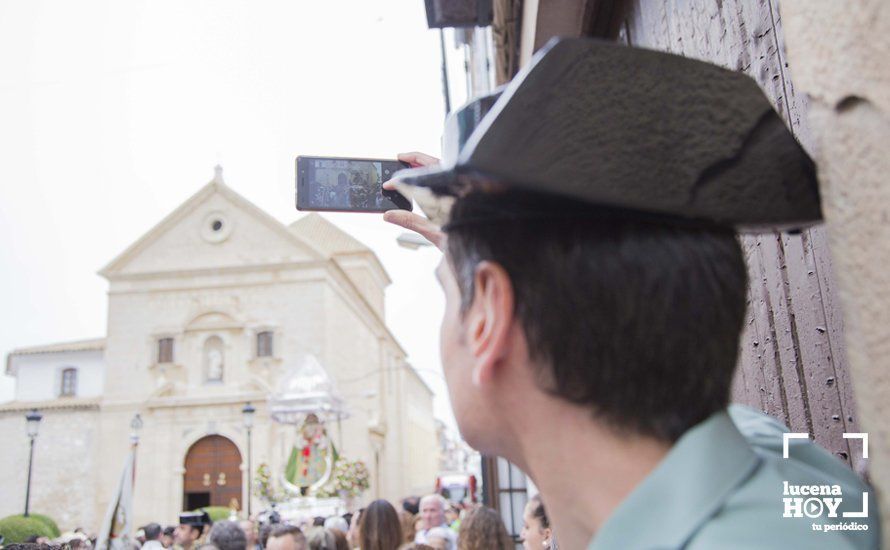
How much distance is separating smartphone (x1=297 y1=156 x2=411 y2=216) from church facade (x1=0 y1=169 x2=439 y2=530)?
2482cm

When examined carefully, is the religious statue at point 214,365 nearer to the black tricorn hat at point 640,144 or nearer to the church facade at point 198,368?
the church facade at point 198,368

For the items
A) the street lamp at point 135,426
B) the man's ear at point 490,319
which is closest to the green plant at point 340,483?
the street lamp at point 135,426

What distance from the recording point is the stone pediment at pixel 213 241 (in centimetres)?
3033

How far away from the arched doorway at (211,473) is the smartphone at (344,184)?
2741 cm

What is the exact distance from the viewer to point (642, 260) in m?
0.80

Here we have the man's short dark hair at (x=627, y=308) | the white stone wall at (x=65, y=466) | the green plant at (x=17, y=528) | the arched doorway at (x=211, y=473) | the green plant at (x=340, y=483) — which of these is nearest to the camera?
the man's short dark hair at (x=627, y=308)

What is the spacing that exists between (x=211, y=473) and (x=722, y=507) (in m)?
29.1

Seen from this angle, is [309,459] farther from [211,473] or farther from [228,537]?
[228,537]

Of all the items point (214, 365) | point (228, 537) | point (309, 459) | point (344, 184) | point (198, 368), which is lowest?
point (228, 537)

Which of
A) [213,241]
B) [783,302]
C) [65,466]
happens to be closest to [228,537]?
[783,302]

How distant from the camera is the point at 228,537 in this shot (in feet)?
20.1

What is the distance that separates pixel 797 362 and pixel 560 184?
0.97m

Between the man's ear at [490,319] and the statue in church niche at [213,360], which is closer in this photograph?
the man's ear at [490,319]

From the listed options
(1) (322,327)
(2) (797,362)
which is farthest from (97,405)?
(2) (797,362)
